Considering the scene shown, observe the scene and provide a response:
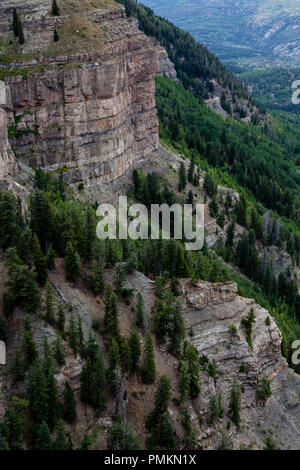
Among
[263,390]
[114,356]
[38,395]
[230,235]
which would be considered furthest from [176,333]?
[230,235]

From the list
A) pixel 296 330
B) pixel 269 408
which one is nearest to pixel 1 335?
pixel 269 408

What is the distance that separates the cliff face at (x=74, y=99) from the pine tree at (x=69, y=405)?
5605 cm

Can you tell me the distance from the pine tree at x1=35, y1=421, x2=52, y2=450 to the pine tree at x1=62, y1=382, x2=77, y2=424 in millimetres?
5294

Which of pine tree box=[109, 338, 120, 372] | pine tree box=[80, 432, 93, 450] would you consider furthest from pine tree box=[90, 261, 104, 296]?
pine tree box=[80, 432, 93, 450]

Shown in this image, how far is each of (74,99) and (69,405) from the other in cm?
6453

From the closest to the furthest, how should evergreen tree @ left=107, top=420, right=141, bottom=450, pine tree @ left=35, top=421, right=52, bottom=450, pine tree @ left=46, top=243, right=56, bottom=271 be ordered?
pine tree @ left=35, top=421, right=52, bottom=450
evergreen tree @ left=107, top=420, right=141, bottom=450
pine tree @ left=46, top=243, right=56, bottom=271

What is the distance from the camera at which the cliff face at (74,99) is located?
10344cm

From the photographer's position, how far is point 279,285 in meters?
122

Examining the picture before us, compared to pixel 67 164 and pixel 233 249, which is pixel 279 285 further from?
pixel 67 164

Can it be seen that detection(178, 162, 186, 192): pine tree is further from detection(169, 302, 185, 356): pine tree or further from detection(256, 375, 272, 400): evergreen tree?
detection(256, 375, 272, 400): evergreen tree

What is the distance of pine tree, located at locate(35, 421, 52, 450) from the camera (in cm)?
5566

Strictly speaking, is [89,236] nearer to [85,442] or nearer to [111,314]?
[111,314]

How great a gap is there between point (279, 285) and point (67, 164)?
5379 cm

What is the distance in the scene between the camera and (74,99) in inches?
4193
